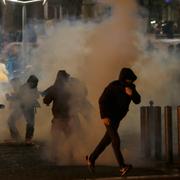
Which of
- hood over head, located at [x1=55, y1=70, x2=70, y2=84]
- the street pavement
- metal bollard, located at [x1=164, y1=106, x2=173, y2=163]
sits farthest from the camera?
hood over head, located at [x1=55, y1=70, x2=70, y2=84]

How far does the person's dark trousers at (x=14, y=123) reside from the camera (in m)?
14.7

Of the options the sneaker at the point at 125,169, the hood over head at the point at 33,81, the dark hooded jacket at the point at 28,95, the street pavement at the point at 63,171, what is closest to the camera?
the sneaker at the point at 125,169

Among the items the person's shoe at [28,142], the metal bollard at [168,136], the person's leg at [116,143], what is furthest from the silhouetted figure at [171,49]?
the person's leg at [116,143]

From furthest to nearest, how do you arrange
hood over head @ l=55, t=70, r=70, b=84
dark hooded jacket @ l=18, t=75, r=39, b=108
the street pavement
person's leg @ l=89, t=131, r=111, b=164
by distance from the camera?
dark hooded jacket @ l=18, t=75, r=39, b=108
hood over head @ l=55, t=70, r=70, b=84
person's leg @ l=89, t=131, r=111, b=164
the street pavement


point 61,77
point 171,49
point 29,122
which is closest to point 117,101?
point 61,77

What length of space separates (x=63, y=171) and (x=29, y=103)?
503 centimetres

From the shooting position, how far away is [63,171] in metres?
9.41

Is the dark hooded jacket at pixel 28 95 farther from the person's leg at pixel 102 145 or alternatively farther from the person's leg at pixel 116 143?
the person's leg at pixel 116 143

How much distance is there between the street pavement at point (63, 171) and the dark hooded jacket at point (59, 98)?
0.90 meters

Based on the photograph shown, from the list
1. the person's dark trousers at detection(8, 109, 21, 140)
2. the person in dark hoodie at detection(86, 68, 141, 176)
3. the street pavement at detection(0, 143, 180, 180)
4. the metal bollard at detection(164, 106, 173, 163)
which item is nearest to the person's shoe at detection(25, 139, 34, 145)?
the person's dark trousers at detection(8, 109, 21, 140)

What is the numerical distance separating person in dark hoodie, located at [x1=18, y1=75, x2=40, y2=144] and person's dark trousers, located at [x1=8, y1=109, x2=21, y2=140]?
0.48 metres

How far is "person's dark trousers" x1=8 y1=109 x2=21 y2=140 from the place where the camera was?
14.7 m

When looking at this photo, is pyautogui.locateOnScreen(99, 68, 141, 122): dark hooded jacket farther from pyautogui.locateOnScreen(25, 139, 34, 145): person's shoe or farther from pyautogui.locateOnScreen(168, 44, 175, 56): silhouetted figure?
pyautogui.locateOnScreen(168, 44, 175, 56): silhouetted figure

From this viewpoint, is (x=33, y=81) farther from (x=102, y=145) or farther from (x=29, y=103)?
(x=102, y=145)
